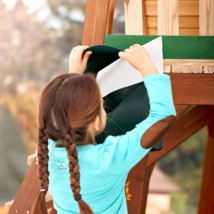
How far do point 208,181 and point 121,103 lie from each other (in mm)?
1983

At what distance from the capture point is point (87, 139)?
5.39 feet

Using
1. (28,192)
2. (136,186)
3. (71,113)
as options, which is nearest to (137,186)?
(136,186)

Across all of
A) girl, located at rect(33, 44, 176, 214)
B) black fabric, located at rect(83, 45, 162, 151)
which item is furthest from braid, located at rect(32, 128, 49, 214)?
black fabric, located at rect(83, 45, 162, 151)

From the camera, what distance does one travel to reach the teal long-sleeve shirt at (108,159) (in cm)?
164

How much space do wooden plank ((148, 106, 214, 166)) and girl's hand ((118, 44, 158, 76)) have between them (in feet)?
4.25

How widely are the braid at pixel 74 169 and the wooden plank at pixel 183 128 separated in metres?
1.39

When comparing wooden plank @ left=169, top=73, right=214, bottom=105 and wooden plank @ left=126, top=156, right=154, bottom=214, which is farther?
wooden plank @ left=126, top=156, right=154, bottom=214

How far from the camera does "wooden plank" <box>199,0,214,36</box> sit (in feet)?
7.09

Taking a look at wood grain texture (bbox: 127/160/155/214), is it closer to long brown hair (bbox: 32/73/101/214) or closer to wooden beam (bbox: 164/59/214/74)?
wooden beam (bbox: 164/59/214/74)

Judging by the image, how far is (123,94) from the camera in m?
1.95

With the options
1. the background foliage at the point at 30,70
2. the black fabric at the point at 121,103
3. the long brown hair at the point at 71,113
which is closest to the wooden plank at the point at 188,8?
the black fabric at the point at 121,103

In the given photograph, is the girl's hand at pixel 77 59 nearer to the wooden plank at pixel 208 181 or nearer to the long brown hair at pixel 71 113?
the long brown hair at pixel 71 113

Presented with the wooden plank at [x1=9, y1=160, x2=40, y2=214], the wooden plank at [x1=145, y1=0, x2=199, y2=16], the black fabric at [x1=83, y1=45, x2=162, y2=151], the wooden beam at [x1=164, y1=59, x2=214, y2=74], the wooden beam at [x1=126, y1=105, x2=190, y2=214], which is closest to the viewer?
the black fabric at [x1=83, y1=45, x2=162, y2=151]

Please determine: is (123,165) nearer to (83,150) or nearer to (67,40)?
(83,150)
